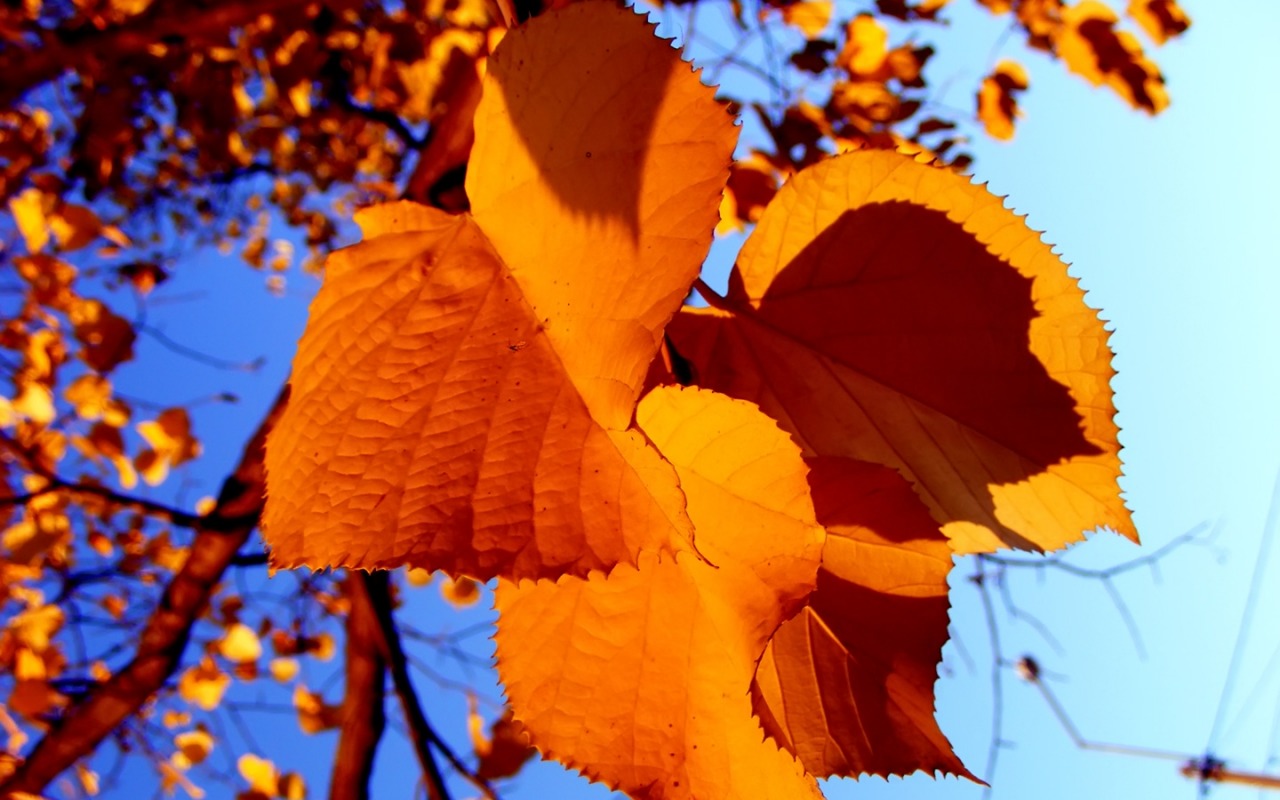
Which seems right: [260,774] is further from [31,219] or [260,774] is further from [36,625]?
[31,219]

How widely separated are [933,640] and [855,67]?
0.76 metres

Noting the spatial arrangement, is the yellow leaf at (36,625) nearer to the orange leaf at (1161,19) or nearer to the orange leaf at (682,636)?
the orange leaf at (682,636)

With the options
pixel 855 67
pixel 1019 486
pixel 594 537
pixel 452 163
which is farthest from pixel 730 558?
pixel 855 67

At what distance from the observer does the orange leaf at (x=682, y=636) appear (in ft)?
0.55

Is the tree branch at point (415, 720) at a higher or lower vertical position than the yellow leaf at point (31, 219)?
lower

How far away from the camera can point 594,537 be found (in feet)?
0.53

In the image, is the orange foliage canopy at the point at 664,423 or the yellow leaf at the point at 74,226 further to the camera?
the yellow leaf at the point at 74,226

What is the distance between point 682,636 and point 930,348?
0.13 metres

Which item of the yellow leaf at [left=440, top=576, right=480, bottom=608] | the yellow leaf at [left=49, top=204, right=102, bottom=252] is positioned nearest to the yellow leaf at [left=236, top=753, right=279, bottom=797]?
the yellow leaf at [left=440, top=576, right=480, bottom=608]

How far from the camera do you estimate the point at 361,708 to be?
0.76m

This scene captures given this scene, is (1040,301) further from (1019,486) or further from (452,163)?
(452,163)

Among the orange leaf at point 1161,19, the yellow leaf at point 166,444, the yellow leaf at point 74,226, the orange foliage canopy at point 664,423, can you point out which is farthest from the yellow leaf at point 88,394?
the orange leaf at point 1161,19

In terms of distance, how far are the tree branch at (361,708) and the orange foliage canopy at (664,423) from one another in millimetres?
596

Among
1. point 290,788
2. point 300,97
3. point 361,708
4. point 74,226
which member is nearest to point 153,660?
point 361,708
